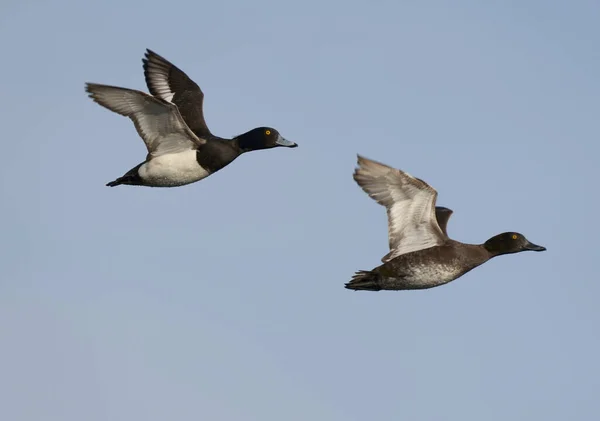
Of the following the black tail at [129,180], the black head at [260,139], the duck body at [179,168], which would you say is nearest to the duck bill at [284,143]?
the black head at [260,139]

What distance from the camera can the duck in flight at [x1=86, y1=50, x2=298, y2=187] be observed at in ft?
53.3

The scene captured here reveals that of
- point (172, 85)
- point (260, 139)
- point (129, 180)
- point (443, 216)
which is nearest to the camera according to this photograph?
point (129, 180)

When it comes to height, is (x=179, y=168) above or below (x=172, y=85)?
below

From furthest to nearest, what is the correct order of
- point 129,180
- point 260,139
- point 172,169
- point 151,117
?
1. point 260,139
2. point 129,180
3. point 172,169
4. point 151,117

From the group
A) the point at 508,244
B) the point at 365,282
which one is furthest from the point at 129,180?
the point at 508,244

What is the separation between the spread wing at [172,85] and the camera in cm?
1873

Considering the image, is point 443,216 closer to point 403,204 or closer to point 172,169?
point 403,204

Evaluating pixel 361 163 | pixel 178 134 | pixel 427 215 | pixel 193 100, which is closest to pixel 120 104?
pixel 178 134

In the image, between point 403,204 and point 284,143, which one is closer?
point 403,204

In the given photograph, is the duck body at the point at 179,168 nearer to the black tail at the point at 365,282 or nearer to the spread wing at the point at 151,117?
the spread wing at the point at 151,117

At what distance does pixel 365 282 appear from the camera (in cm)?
1530

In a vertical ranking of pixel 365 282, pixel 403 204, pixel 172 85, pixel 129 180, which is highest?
pixel 172 85

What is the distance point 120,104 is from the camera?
1645cm

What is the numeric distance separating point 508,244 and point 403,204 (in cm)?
204
